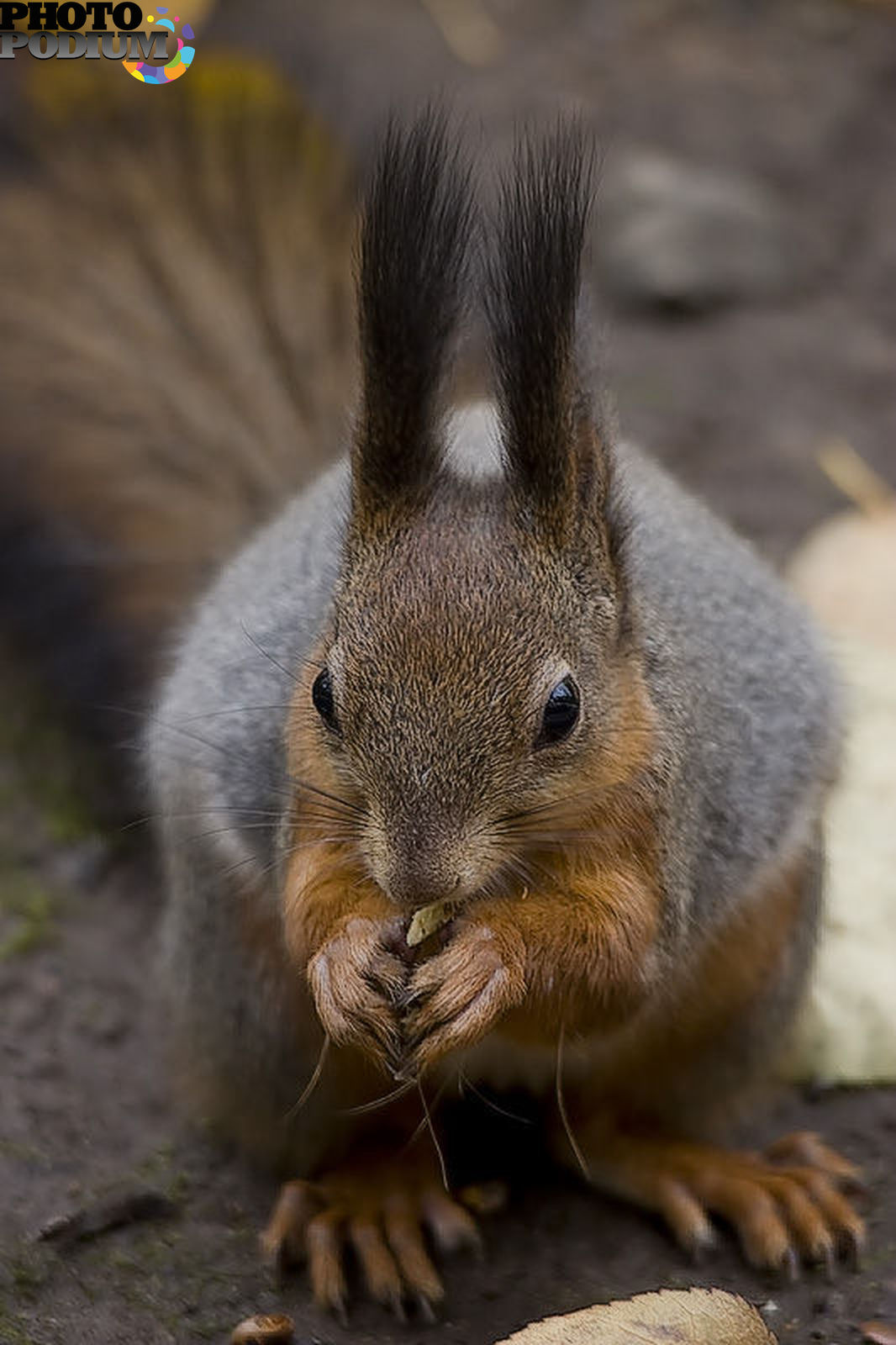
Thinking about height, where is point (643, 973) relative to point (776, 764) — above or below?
below

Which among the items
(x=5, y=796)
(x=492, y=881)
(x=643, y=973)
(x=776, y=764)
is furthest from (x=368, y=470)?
(x=5, y=796)

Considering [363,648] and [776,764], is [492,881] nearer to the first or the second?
[363,648]

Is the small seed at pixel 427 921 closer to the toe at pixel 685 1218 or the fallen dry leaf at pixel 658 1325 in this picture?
the fallen dry leaf at pixel 658 1325

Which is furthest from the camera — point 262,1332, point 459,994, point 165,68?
point 165,68

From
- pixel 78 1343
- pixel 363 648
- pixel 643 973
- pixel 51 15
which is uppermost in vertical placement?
pixel 51 15

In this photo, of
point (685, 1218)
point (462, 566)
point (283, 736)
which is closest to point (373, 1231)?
point (685, 1218)

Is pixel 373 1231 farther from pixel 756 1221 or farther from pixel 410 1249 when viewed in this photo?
pixel 756 1221
